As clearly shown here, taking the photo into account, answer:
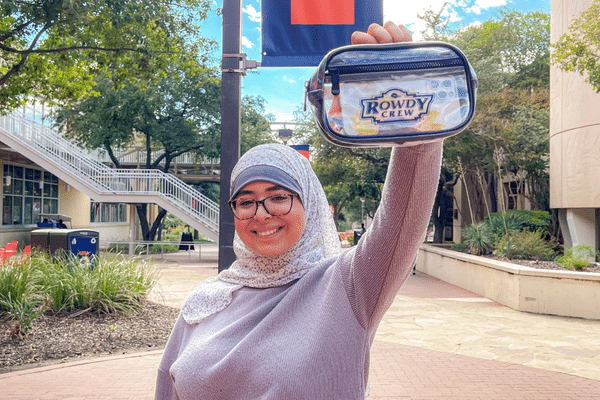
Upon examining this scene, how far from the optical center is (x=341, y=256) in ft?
5.33

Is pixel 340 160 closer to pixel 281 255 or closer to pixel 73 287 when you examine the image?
pixel 73 287

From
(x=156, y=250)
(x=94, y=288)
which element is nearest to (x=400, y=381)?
(x=94, y=288)

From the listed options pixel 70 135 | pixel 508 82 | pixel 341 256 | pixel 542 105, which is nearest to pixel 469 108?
pixel 341 256

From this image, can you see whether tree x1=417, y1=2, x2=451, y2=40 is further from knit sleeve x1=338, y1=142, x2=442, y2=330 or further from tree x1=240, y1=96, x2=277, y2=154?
A: knit sleeve x1=338, y1=142, x2=442, y2=330

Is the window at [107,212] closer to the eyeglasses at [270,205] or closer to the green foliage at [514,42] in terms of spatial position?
the green foliage at [514,42]

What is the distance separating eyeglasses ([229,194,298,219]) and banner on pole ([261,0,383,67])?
292cm

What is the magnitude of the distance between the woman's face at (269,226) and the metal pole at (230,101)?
273cm

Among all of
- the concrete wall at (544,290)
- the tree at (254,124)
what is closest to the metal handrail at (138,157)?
the tree at (254,124)

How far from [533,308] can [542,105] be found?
1137 cm

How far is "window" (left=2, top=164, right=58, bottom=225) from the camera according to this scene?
71.8 feet

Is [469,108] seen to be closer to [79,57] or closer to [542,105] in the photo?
[79,57]

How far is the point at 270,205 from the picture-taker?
1.63 metres

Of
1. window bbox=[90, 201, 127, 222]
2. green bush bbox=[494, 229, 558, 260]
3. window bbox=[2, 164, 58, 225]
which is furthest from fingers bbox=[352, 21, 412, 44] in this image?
window bbox=[90, 201, 127, 222]

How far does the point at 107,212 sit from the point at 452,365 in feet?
99.7
